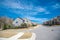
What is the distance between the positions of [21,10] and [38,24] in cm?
52

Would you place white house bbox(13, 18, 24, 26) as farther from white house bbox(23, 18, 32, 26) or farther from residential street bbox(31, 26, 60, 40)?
residential street bbox(31, 26, 60, 40)

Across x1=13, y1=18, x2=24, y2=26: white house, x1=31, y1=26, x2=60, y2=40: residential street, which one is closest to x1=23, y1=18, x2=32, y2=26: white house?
x1=13, y1=18, x2=24, y2=26: white house

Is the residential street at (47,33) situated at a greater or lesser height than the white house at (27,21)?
lesser

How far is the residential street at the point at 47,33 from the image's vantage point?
10.3ft

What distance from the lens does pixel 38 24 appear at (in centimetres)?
328

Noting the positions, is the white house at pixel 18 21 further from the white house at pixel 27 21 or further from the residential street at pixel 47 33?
the residential street at pixel 47 33

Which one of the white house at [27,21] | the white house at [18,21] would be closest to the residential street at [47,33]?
the white house at [27,21]

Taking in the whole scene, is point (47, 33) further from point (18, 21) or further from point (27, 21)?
point (18, 21)

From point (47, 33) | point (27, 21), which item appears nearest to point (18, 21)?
point (27, 21)

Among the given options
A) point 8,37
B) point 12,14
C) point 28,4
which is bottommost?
point 8,37

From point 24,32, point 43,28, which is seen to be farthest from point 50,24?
point 24,32

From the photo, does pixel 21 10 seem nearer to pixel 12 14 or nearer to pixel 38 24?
pixel 12 14

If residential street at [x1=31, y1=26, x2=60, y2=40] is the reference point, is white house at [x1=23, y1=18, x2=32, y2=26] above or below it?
above

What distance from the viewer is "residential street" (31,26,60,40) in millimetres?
3135
